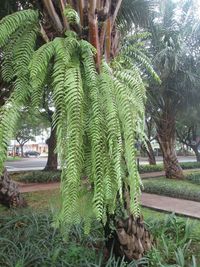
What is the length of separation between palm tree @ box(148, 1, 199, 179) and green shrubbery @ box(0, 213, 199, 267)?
21.5 ft

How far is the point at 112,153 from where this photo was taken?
7.72 feet

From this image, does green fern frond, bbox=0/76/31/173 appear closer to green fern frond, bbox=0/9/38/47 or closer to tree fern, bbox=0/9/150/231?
tree fern, bbox=0/9/150/231

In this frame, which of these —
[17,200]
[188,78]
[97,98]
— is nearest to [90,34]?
[97,98]

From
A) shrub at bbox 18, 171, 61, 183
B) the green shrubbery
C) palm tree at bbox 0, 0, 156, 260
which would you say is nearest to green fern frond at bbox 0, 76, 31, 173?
palm tree at bbox 0, 0, 156, 260

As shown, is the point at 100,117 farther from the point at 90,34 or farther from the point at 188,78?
the point at 188,78

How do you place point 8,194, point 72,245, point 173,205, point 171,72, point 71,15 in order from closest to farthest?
point 71,15 < point 72,245 < point 8,194 < point 173,205 < point 171,72

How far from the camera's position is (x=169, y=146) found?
13.5 meters

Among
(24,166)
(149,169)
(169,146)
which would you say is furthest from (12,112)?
(24,166)

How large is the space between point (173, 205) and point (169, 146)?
5.31 meters

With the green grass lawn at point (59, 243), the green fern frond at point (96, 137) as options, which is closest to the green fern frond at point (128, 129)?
the green fern frond at point (96, 137)

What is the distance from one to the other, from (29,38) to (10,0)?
3.48 metres

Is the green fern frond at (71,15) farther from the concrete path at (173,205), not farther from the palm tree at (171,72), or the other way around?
the palm tree at (171,72)

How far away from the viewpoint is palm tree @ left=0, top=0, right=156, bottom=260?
7.51 feet

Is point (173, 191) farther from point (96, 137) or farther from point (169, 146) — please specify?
point (96, 137)
